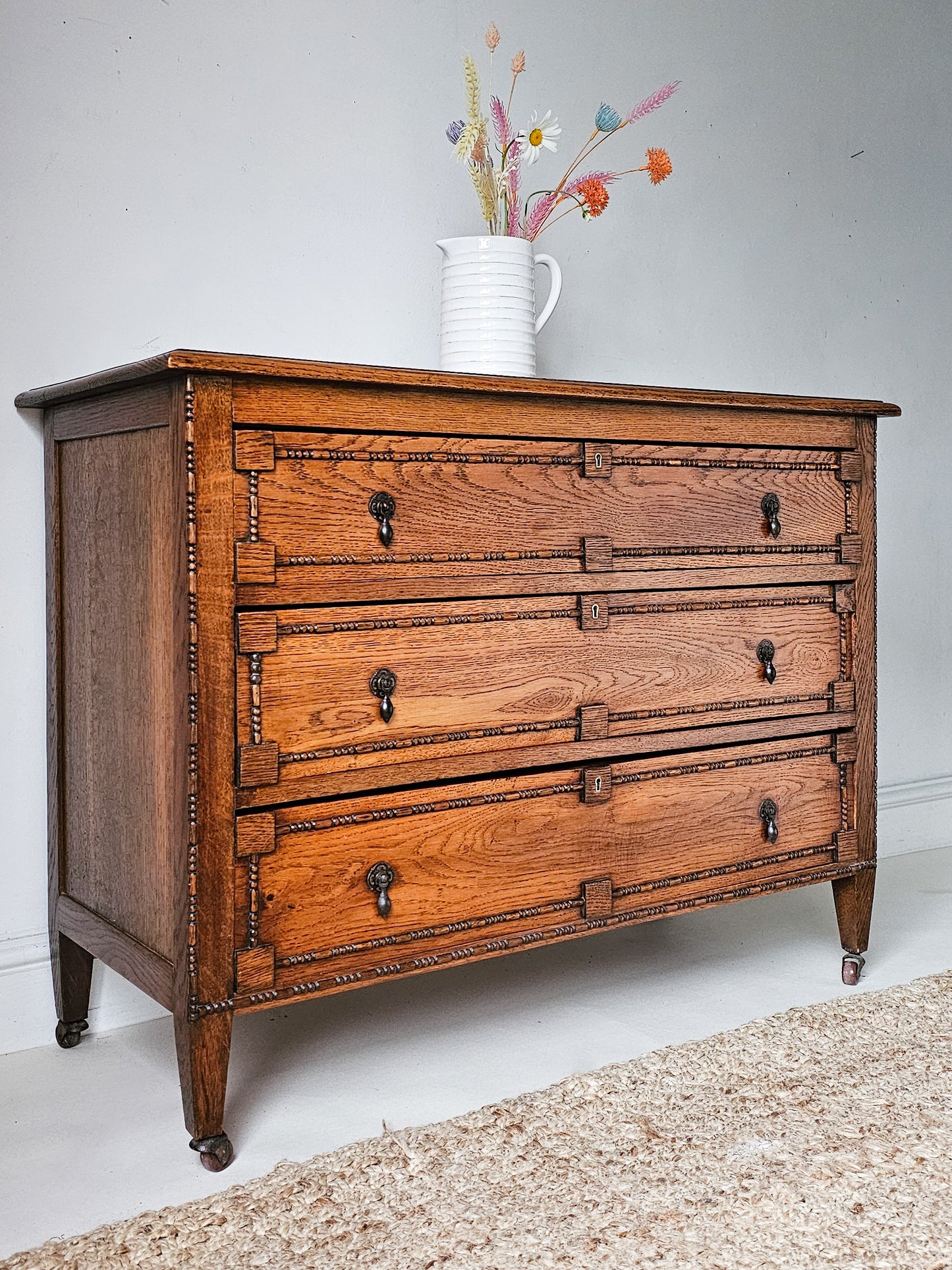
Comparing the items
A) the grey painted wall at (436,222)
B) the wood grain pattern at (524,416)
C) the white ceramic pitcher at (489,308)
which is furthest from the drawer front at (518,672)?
the grey painted wall at (436,222)

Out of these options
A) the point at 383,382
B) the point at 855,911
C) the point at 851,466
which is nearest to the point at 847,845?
the point at 855,911

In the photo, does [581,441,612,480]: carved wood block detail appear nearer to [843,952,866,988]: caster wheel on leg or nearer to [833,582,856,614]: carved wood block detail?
[833,582,856,614]: carved wood block detail

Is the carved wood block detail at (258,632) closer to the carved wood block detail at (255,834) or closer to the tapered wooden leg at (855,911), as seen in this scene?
the carved wood block detail at (255,834)

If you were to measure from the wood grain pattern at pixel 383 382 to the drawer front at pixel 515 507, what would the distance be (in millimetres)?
74

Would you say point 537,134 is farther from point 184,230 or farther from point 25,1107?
point 25,1107

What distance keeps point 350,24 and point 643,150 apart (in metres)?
0.71

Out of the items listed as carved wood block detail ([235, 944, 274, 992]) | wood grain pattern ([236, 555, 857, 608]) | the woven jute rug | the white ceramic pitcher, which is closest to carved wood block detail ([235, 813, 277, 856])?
carved wood block detail ([235, 944, 274, 992])

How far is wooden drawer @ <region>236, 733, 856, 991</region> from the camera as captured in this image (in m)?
1.65

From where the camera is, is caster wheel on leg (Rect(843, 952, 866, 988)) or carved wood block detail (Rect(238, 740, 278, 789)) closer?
carved wood block detail (Rect(238, 740, 278, 789))

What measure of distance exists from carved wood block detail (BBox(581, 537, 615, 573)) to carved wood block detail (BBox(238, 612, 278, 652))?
20.1 inches

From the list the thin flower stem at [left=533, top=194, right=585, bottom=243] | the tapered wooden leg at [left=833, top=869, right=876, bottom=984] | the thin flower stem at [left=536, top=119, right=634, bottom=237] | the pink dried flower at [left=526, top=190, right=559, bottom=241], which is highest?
the thin flower stem at [left=536, top=119, right=634, bottom=237]

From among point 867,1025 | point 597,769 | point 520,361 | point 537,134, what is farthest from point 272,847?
point 537,134

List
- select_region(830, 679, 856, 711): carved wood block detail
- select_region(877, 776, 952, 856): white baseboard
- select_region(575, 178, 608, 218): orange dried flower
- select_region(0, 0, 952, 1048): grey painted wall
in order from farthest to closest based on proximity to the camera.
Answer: select_region(877, 776, 952, 856): white baseboard, select_region(830, 679, 856, 711): carved wood block detail, select_region(575, 178, 608, 218): orange dried flower, select_region(0, 0, 952, 1048): grey painted wall

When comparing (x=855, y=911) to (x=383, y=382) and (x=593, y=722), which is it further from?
(x=383, y=382)
